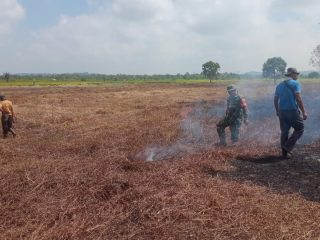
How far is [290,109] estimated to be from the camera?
776cm

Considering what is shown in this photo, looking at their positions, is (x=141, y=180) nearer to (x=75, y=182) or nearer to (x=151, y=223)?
(x=75, y=182)

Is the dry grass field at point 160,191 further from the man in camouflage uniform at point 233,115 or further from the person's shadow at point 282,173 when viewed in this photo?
the man in camouflage uniform at point 233,115

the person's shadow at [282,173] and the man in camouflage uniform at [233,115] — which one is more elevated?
the man in camouflage uniform at [233,115]

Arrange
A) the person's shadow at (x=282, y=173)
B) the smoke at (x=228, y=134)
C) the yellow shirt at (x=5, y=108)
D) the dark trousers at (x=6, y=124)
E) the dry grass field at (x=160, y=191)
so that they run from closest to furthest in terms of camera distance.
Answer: the dry grass field at (x=160, y=191) < the person's shadow at (x=282, y=173) < the smoke at (x=228, y=134) < the dark trousers at (x=6, y=124) < the yellow shirt at (x=5, y=108)

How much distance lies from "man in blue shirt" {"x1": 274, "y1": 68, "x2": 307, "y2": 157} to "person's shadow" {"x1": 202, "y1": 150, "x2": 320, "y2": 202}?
0.32m

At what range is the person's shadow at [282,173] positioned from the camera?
604 centimetres

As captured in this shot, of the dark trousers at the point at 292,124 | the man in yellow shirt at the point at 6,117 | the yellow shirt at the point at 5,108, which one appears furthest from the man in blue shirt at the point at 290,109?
the yellow shirt at the point at 5,108

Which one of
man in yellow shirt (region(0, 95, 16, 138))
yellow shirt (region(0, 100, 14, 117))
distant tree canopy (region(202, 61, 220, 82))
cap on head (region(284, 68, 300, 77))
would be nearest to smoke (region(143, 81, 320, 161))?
cap on head (region(284, 68, 300, 77))

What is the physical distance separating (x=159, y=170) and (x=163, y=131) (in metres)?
5.14

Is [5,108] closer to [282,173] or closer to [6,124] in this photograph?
[6,124]

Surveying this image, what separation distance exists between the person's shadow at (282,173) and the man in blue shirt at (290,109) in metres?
0.32

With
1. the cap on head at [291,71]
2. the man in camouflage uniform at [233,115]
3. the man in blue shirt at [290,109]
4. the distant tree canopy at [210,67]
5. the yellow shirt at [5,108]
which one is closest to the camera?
the man in blue shirt at [290,109]

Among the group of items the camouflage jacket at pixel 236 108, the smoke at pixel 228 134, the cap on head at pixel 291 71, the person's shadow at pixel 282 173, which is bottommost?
the smoke at pixel 228 134

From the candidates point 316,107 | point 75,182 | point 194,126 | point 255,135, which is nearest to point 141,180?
point 75,182
